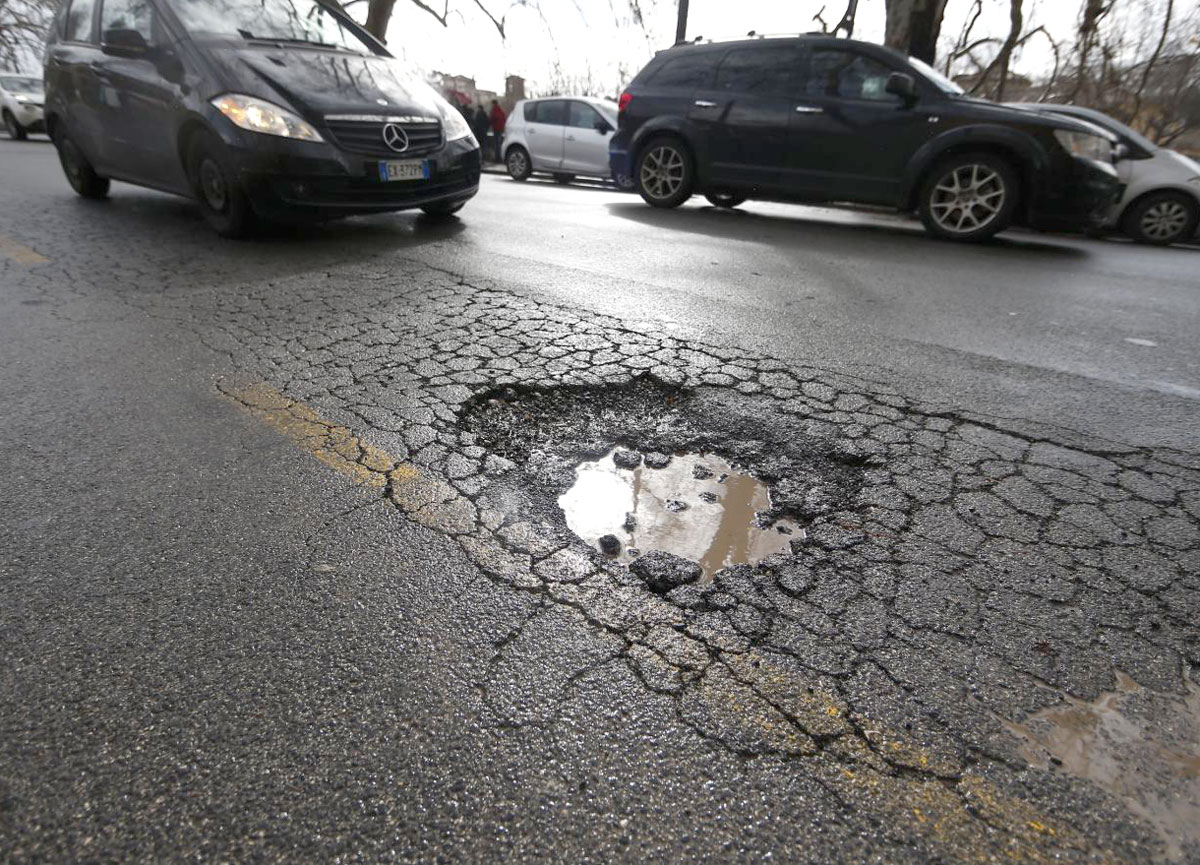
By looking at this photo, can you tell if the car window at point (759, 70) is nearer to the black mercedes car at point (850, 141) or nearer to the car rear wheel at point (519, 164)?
the black mercedes car at point (850, 141)

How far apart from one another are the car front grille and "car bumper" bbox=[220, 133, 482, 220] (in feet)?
0.17

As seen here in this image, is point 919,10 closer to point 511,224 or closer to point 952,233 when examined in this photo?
point 952,233

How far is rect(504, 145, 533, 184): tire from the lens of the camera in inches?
552

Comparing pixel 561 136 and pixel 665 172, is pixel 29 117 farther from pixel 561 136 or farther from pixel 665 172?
pixel 665 172

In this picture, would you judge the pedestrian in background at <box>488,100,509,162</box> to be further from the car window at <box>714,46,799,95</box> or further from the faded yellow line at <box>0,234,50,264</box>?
the faded yellow line at <box>0,234,50,264</box>

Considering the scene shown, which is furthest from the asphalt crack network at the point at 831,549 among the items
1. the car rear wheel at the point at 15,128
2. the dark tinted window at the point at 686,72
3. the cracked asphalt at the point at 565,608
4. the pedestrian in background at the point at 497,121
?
the car rear wheel at the point at 15,128

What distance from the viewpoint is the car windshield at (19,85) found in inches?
732

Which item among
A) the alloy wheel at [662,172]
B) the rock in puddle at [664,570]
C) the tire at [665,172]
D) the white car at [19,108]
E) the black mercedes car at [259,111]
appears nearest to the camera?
the rock in puddle at [664,570]

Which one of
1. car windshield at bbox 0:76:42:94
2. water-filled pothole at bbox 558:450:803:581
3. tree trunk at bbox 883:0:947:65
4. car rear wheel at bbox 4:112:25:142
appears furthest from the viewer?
car windshield at bbox 0:76:42:94

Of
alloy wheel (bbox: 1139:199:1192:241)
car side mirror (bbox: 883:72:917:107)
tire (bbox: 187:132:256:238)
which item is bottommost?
tire (bbox: 187:132:256:238)

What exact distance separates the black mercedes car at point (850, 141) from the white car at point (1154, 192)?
1.03m

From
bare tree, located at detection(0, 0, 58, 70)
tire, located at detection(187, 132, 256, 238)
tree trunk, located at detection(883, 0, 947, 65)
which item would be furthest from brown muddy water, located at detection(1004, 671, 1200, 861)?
bare tree, located at detection(0, 0, 58, 70)

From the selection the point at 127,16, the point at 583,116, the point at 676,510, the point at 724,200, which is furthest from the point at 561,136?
the point at 676,510

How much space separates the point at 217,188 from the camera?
518 centimetres
